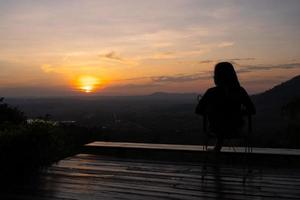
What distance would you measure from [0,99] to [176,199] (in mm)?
9022

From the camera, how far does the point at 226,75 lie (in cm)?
530

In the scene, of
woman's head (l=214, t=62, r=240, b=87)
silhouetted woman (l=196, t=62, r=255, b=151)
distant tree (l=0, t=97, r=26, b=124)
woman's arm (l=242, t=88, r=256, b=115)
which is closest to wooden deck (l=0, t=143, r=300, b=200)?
silhouetted woman (l=196, t=62, r=255, b=151)

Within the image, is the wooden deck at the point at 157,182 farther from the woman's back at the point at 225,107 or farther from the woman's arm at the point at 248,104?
the woman's arm at the point at 248,104

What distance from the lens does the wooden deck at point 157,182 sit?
14.9 feet

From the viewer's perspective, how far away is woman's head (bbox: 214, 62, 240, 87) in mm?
5301

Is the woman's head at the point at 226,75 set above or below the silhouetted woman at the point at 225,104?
above

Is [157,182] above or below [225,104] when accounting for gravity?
below

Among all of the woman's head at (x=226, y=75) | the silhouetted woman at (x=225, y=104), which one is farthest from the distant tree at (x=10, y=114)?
the woman's head at (x=226, y=75)

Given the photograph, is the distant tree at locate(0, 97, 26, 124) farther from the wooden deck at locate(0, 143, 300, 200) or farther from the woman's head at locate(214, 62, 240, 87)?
the woman's head at locate(214, 62, 240, 87)

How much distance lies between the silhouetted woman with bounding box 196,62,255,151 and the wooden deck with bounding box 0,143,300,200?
2.00 ft

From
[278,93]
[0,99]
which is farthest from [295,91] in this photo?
[0,99]

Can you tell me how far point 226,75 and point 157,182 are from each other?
1522mm

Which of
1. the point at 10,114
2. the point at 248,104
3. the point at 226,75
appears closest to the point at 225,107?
the point at 248,104

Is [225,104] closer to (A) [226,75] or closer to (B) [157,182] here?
(A) [226,75]
